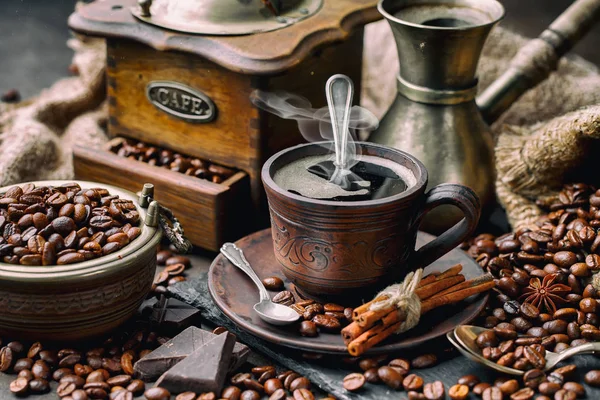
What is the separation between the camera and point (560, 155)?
210 cm

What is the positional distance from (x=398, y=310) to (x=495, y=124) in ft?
4.44

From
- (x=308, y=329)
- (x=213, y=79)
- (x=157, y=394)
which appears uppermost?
(x=213, y=79)

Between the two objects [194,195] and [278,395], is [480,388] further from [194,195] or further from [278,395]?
[194,195]

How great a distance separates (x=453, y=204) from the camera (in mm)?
1658

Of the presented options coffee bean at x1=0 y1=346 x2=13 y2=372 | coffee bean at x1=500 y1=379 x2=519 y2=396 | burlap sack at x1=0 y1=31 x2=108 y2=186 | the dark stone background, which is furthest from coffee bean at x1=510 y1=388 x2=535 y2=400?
the dark stone background

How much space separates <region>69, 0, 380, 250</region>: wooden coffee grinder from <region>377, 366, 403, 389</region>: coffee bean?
70 centimetres

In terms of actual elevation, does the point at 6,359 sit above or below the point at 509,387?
below

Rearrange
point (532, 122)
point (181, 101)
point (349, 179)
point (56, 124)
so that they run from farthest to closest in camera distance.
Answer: point (56, 124), point (532, 122), point (181, 101), point (349, 179)

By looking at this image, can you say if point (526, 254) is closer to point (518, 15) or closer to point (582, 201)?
point (582, 201)

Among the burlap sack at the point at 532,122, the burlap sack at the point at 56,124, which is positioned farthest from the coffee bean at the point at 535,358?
the burlap sack at the point at 56,124

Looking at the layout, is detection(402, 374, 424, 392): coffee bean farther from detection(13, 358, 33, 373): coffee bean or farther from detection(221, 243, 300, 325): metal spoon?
detection(13, 358, 33, 373): coffee bean

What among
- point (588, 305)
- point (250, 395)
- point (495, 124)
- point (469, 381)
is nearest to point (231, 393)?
point (250, 395)

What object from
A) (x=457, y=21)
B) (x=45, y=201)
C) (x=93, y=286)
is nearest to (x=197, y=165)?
(x=45, y=201)

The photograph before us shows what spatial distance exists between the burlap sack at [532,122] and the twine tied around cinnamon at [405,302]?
0.67 m
